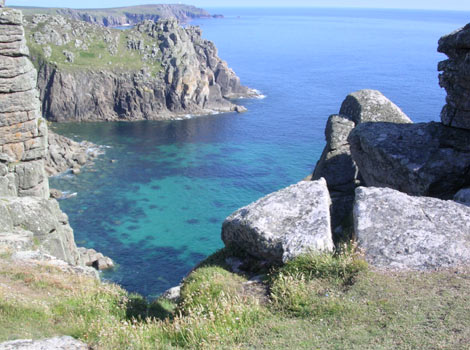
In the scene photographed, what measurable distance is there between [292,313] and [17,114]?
35181mm

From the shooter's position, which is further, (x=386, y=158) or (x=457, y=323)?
(x=386, y=158)

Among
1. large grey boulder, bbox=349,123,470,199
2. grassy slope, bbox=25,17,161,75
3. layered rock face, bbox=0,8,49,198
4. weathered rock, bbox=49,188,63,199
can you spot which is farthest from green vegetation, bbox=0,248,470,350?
grassy slope, bbox=25,17,161,75

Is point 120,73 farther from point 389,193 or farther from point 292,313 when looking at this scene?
point 292,313

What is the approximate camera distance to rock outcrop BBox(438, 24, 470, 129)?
1889cm

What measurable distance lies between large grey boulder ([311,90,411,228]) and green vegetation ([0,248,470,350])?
10.1m

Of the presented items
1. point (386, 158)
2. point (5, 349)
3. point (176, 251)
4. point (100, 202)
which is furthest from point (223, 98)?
point (5, 349)

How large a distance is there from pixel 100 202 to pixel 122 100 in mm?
75341

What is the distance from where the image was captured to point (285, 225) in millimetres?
14023

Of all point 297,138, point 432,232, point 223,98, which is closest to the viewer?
point 432,232

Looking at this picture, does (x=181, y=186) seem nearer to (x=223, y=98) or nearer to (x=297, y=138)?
(x=297, y=138)

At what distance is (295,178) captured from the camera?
91062mm

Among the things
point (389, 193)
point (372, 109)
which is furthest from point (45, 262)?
point (372, 109)

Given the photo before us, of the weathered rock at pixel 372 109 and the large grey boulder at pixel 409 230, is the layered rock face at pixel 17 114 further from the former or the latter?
the large grey boulder at pixel 409 230

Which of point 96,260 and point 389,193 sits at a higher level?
point 389,193
